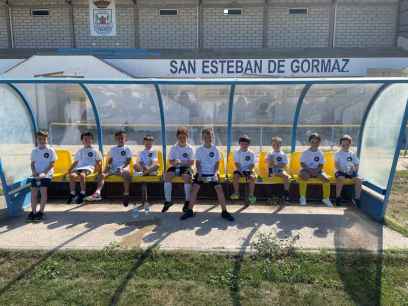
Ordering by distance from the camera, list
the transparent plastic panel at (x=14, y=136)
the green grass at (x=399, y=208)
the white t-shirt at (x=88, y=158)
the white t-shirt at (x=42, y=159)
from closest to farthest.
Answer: the green grass at (x=399, y=208), the transparent plastic panel at (x=14, y=136), the white t-shirt at (x=42, y=159), the white t-shirt at (x=88, y=158)

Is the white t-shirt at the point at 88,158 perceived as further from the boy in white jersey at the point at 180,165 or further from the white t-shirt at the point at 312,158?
the white t-shirt at the point at 312,158

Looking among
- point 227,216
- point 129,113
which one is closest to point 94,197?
point 227,216

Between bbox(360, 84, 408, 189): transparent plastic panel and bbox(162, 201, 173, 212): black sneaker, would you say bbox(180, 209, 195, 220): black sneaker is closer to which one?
bbox(162, 201, 173, 212): black sneaker

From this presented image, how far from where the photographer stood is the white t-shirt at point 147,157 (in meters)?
5.91

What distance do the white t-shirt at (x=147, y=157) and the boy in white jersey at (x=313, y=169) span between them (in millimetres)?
2495

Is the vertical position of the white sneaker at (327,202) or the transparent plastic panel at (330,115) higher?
the transparent plastic panel at (330,115)

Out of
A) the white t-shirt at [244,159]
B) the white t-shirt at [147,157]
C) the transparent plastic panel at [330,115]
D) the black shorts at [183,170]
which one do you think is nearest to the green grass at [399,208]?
the transparent plastic panel at [330,115]

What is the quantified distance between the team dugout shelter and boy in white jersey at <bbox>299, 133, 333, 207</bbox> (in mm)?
328

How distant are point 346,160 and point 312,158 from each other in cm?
53

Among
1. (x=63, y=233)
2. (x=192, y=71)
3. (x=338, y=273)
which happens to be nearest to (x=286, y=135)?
(x=338, y=273)

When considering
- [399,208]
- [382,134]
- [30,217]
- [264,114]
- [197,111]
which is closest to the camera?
[30,217]

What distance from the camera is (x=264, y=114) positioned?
891cm

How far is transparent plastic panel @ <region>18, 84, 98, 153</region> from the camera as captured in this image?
834 centimetres

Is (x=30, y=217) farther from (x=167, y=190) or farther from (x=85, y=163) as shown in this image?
(x=167, y=190)
